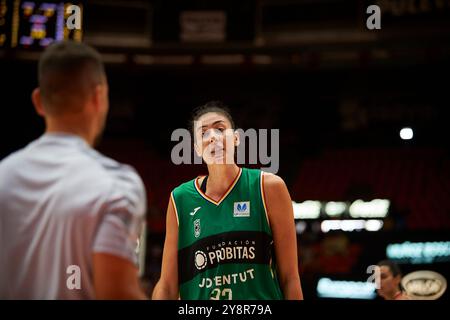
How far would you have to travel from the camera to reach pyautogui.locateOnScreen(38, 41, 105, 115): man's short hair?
172cm

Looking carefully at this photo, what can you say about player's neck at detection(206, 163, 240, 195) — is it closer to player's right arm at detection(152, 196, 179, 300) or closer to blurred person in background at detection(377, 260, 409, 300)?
player's right arm at detection(152, 196, 179, 300)

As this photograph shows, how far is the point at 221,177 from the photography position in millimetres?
3002

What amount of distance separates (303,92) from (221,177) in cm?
1062

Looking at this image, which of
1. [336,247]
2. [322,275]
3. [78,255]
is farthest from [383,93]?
[78,255]

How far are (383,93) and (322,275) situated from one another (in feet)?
17.4

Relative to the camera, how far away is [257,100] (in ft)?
42.1

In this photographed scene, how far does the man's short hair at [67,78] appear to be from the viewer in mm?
1725

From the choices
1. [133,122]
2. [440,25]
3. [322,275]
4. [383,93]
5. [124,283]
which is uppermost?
[440,25]

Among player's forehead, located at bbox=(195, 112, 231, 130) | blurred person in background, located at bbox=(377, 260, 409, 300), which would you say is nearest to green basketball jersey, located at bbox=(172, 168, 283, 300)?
player's forehead, located at bbox=(195, 112, 231, 130)

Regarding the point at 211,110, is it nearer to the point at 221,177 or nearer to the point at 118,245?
the point at 221,177

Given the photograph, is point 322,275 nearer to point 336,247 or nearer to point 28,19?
point 336,247

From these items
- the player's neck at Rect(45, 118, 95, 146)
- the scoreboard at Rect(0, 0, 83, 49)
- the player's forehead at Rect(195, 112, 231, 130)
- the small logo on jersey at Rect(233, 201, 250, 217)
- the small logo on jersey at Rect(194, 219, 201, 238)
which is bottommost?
the small logo on jersey at Rect(194, 219, 201, 238)

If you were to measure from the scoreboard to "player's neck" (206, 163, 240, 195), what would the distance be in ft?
21.1

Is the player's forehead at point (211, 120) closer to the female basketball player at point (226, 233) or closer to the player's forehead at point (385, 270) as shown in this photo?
the female basketball player at point (226, 233)
